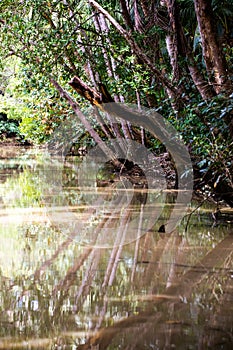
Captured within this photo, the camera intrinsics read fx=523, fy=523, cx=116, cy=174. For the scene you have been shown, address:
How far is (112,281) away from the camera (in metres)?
3.88

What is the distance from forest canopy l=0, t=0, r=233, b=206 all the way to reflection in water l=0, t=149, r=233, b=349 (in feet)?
3.25

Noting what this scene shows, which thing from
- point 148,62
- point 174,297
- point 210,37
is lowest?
point 174,297

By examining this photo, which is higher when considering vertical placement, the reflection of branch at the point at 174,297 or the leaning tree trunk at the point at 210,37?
the leaning tree trunk at the point at 210,37

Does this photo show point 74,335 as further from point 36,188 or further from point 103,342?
point 36,188

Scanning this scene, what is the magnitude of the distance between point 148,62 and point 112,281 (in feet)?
12.7

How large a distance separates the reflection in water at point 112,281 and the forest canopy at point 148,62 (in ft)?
3.25

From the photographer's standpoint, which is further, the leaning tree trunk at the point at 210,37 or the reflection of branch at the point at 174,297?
the leaning tree trunk at the point at 210,37

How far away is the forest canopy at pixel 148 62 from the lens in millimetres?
5977

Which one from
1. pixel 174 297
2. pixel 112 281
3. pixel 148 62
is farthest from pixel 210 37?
pixel 174 297

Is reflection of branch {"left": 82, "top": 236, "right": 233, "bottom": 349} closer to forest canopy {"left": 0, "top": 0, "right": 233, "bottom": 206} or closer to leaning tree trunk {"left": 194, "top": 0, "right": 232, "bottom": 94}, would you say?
forest canopy {"left": 0, "top": 0, "right": 233, "bottom": 206}

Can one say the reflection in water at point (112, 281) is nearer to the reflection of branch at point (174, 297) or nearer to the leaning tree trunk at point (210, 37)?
the reflection of branch at point (174, 297)

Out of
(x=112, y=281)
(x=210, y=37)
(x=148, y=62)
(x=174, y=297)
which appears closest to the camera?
(x=174, y=297)

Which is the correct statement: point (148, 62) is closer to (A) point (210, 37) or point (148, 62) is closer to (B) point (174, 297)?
(A) point (210, 37)

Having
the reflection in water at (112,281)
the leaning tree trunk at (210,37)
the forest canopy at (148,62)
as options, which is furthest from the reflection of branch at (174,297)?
the leaning tree trunk at (210,37)
